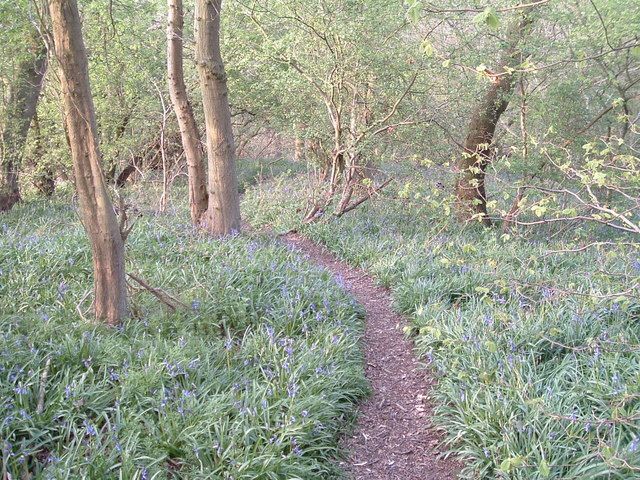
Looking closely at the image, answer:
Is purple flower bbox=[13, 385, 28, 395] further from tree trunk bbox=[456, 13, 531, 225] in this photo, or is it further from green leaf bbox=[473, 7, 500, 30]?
tree trunk bbox=[456, 13, 531, 225]

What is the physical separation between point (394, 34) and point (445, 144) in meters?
2.91

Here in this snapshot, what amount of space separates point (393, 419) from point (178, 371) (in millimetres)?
1845

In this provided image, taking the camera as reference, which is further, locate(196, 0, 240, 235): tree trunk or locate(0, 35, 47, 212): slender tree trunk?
locate(0, 35, 47, 212): slender tree trunk

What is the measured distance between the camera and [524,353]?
15.4ft

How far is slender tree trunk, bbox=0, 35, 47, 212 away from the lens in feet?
31.8

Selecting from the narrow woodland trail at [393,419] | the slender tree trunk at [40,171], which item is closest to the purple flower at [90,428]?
the narrow woodland trail at [393,419]

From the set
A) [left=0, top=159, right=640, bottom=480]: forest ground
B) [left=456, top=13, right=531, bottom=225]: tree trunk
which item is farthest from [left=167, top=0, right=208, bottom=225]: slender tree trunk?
[left=456, top=13, right=531, bottom=225]: tree trunk

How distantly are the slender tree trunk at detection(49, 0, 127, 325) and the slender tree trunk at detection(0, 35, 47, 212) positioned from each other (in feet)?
20.7

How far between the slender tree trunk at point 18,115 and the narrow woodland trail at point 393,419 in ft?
24.9

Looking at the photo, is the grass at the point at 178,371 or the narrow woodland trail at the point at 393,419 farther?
the narrow woodland trail at the point at 393,419

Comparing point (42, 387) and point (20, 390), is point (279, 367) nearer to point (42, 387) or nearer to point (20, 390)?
point (42, 387)

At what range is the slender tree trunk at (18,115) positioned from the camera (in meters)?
9.70

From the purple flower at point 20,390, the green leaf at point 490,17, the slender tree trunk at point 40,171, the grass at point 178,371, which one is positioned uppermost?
the green leaf at point 490,17

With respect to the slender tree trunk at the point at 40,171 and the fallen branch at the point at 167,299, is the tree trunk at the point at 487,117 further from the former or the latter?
the slender tree trunk at the point at 40,171
